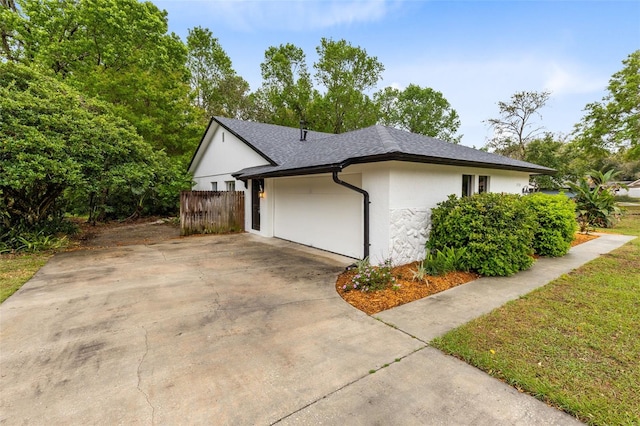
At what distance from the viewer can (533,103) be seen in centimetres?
2234

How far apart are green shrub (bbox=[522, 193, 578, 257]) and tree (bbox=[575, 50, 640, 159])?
58.8ft

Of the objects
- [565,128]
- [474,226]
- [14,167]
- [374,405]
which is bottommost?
[374,405]

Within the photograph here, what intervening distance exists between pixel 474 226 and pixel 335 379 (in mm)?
4475

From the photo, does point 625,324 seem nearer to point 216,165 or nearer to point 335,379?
point 335,379

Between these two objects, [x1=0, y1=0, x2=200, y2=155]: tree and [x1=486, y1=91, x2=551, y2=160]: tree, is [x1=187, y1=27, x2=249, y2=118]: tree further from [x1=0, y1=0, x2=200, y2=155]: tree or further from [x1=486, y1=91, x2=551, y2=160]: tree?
[x1=486, y1=91, x2=551, y2=160]: tree

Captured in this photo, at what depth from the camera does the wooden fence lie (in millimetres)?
10750

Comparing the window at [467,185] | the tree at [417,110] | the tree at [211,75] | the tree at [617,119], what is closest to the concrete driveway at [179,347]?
the window at [467,185]

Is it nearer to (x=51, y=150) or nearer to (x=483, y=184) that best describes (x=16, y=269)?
(x=51, y=150)

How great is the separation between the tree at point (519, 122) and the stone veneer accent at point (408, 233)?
74.4 feet

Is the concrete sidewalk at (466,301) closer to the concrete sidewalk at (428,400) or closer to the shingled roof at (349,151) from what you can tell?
the concrete sidewalk at (428,400)

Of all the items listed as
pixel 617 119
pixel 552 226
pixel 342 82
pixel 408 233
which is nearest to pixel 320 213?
pixel 408 233

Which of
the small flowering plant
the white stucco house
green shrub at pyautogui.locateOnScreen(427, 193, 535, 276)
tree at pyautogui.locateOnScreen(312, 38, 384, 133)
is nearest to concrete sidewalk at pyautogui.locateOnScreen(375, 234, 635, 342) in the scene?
green shrub at pyautogui.locateOnScreen(427, 193, 535, 276)

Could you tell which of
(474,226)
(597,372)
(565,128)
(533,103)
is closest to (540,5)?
(474,226)

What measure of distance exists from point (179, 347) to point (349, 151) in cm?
539
